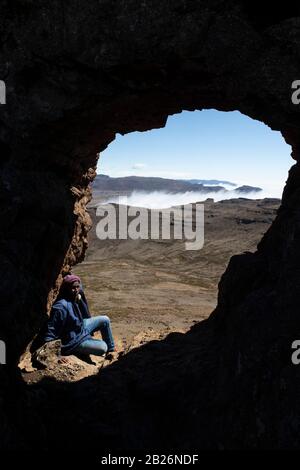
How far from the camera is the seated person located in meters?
10.0

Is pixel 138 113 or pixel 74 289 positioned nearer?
pixel 138 113

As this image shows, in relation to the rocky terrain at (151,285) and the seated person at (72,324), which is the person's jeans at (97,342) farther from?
the rocky terrain at (151,285)

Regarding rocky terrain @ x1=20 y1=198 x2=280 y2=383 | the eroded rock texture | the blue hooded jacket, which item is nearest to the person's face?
the blue hooded jacket

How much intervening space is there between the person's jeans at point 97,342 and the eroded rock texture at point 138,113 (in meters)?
1.31

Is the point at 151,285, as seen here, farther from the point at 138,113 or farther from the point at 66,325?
the point at 138,113

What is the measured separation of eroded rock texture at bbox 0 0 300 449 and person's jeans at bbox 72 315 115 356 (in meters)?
1.31

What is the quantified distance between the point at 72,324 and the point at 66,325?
0.14 metres

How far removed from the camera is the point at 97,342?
1088 centimetres

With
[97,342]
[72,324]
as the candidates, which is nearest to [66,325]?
[72,324]

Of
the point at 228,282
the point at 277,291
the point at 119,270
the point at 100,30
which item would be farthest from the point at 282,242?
the point at 119,270

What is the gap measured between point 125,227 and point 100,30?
157 ft

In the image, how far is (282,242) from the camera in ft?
26.2

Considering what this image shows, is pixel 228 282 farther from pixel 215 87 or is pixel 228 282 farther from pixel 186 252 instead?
pixel 186 252

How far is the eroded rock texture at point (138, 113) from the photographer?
6809mm
